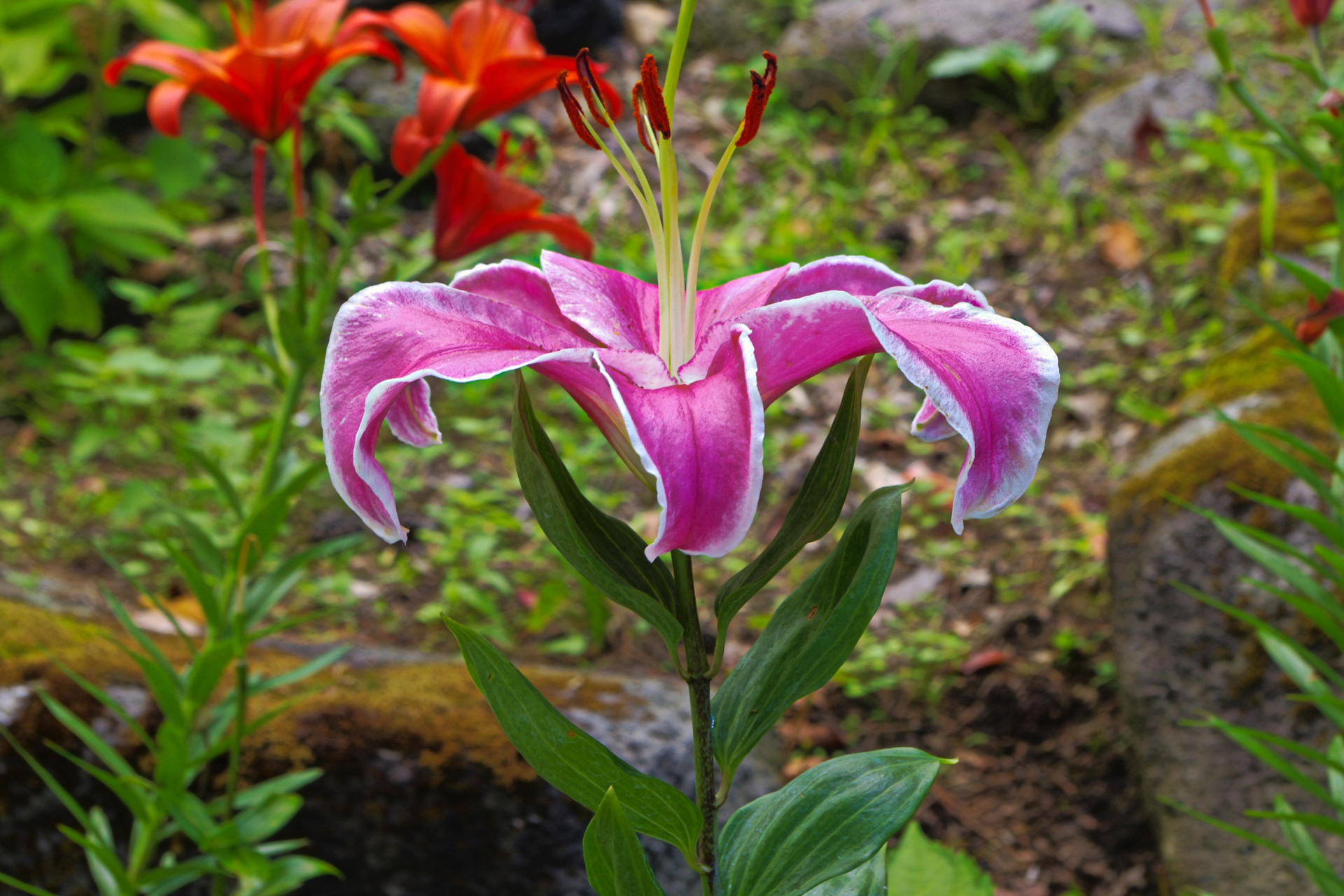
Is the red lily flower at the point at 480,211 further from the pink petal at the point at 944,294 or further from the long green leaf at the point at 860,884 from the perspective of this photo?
the long green leaf at the point at 860,884

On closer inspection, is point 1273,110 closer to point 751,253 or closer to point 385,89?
point 751,253

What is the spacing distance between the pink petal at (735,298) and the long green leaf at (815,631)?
0.47ft

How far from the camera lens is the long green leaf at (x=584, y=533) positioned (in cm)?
61

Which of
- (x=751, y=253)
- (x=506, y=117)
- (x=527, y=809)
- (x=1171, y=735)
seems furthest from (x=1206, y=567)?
(x=506, y=117)

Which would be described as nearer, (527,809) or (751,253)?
(527,809)

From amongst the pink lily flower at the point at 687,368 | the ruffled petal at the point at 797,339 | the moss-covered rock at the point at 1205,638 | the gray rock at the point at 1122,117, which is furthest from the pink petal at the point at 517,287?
the gray rock at the point at 1122,117

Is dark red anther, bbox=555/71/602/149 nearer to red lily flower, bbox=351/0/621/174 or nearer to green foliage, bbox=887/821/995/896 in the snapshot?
→ red lily flower, bbox=351/0/621/174

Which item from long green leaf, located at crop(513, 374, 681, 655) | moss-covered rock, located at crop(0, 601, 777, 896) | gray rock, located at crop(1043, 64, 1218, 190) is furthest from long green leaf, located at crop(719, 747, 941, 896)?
gray rock, located at crop(1043, 64, 1218, 190)

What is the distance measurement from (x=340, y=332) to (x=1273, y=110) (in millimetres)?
3629

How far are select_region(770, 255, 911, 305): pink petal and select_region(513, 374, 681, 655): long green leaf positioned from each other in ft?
0.56

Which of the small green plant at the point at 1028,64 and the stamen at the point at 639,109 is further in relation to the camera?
the small green plant at the point at 1028,64

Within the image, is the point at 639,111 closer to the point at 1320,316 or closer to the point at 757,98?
the point at 757,98

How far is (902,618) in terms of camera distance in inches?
92.9

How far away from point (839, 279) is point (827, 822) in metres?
0.34
